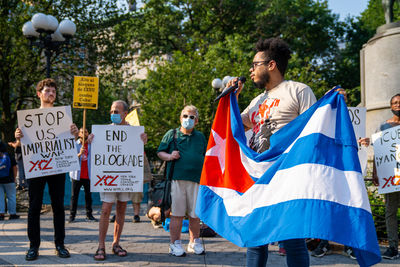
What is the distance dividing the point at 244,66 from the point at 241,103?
2.79 m

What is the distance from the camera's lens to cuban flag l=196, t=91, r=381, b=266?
2764mm

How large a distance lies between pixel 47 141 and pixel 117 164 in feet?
3.15

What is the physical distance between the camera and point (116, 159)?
18.8 ft

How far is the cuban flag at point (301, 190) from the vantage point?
276 centimetres

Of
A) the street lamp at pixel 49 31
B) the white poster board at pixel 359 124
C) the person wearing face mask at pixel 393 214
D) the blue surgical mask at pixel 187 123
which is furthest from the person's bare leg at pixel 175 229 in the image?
the street lamp at pixel 49 31

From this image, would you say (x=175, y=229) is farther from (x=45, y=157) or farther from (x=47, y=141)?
(x=47, y=141)

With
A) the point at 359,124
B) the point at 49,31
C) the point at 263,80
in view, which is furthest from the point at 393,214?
the point at 49,31

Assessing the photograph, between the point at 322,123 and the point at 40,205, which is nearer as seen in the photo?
the point at 322,123

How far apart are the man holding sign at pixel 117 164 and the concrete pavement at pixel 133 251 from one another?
407 mm

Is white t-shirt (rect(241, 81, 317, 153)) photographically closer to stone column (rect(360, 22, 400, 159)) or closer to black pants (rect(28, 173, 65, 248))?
black pants (rect(28, 173, 65, 248))

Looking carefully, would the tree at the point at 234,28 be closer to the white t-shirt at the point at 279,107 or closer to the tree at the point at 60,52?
the tree at the point at 60,52

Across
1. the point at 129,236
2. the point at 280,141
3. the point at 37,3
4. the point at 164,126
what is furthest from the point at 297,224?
the point at 37,3

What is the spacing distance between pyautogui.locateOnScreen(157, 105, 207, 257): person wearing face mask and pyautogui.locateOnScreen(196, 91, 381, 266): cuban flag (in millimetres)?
1909

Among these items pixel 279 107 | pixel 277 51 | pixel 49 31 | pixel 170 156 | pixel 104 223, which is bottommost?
pixel 104 223
